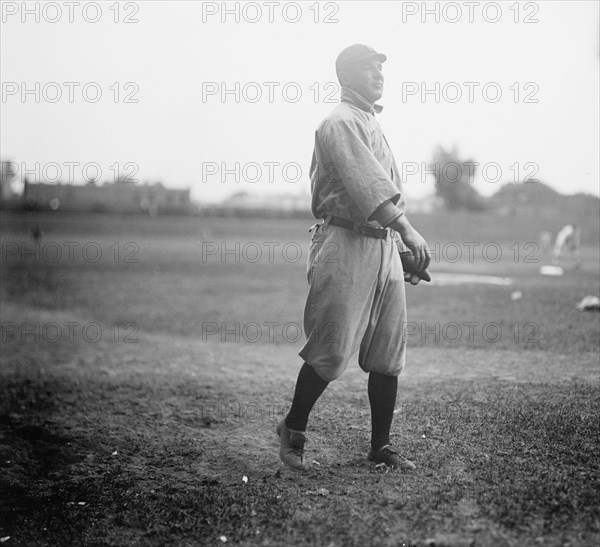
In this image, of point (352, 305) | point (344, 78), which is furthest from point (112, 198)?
point (352, 305)

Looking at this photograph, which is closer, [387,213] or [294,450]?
[387,213]

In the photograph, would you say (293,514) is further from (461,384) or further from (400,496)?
(461,384)

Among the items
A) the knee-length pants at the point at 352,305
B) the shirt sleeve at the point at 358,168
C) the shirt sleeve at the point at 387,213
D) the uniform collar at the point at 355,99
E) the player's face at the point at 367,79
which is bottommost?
the knee-length pants at the point at 352,305

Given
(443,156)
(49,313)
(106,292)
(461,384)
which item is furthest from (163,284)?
(443,156)

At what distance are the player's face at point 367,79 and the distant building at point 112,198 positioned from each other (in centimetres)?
574

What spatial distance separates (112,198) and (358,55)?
54.9 ft

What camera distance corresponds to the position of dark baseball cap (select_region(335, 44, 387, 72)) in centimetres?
354

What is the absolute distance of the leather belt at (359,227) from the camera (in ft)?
11.6

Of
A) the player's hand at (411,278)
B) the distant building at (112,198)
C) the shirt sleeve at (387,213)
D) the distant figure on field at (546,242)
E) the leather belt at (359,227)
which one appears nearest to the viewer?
the shirt sleeve at (387,213)

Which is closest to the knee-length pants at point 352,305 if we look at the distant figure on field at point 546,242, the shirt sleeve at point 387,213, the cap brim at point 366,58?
the shirt sleeve at point 387,213

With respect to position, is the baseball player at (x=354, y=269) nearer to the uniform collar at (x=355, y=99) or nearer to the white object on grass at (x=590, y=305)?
the uniform collar at (x=355, y=99)

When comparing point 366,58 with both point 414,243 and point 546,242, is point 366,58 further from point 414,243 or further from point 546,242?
point 546,242

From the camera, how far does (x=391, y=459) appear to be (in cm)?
352

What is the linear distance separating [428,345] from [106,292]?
9.20 meters
